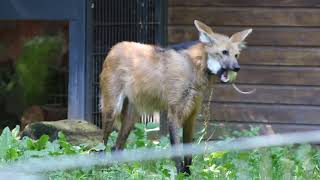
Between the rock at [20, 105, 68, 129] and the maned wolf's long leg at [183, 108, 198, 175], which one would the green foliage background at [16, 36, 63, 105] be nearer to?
the rock at [20, 105, 68, 129]

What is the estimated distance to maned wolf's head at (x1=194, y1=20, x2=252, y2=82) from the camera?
5.38 meters

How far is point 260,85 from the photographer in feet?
24.2

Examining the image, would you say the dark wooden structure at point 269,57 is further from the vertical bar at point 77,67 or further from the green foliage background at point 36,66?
the green foliage background at point 36,66

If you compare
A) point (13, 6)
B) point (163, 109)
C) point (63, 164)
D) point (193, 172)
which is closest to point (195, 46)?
Result: point (163, 109)

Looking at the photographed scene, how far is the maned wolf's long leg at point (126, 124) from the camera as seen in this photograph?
5.86 metres

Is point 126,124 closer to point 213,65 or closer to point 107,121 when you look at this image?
point 107,121

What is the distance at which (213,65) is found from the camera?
5.45 meters

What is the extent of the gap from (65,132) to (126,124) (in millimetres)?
950

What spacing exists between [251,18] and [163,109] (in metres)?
1.91

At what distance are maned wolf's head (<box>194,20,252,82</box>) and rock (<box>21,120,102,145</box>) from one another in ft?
5.20

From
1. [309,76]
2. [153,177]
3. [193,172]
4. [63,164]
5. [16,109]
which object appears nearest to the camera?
[63,164]

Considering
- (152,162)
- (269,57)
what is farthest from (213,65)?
(269,57)

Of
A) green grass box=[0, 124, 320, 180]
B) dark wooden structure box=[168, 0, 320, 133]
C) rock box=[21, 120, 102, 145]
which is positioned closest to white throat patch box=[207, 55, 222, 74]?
green grass box=[0, 124, 320, 180]

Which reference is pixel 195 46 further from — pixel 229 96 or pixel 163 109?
pixel 229 96
